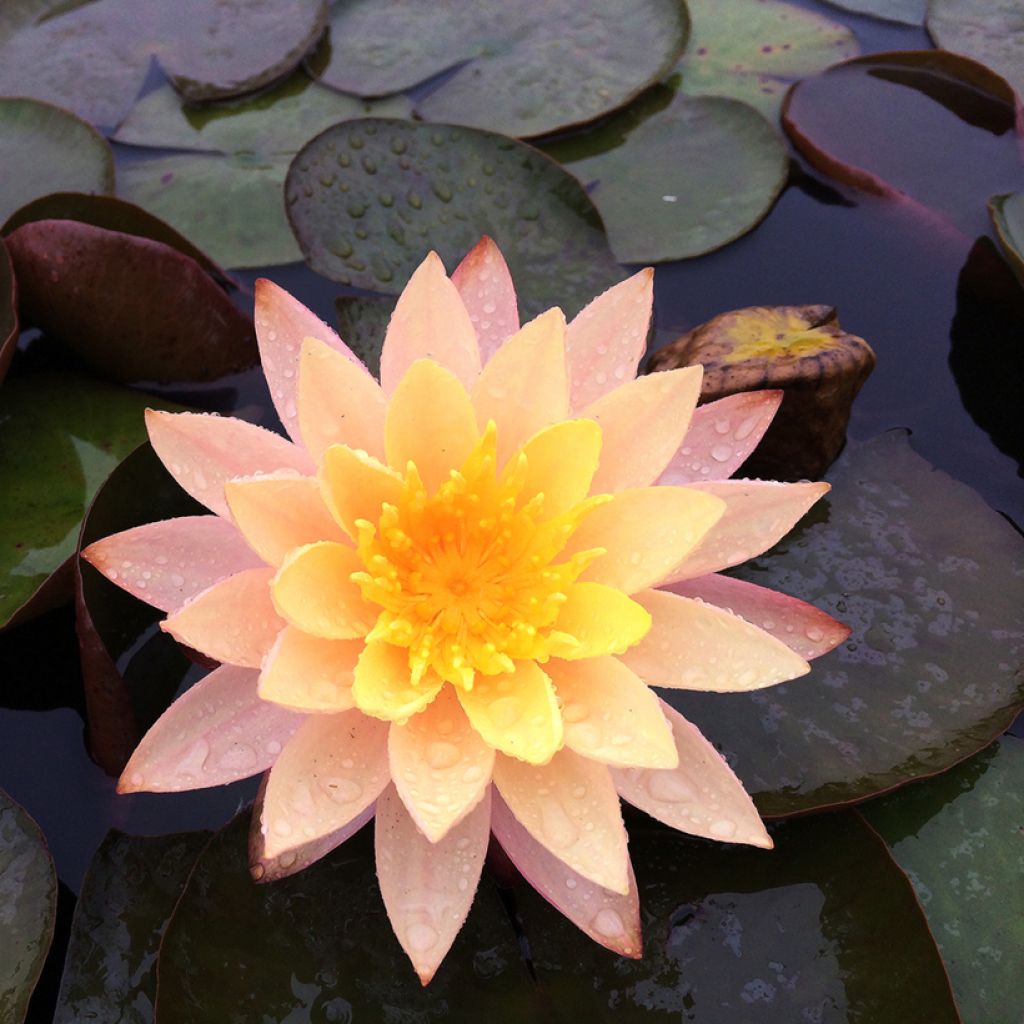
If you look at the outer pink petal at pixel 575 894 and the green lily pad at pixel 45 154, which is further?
A: the green lily pad at pixel 45 154

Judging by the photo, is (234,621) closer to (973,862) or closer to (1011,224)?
(973,862)

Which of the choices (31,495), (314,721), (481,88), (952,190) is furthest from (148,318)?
(952,190)

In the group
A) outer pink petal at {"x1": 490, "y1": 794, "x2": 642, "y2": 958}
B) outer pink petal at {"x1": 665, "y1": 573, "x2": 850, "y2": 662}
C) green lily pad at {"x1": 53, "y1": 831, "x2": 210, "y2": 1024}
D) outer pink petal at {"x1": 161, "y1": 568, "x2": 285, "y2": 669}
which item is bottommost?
green lily pad at {"x1": 53, "y1": 831, "x2": 210, "y2": 1024}

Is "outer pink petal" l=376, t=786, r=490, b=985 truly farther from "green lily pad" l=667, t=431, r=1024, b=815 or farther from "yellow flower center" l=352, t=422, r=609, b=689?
"green lily pad" l=667, t=431, r=1024, b=815

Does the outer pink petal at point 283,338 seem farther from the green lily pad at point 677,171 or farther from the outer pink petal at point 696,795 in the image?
the green lily pad at point 677,171

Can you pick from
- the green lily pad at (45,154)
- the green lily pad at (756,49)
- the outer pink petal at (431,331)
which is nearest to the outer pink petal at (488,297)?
the outer pink petal at (431,331)

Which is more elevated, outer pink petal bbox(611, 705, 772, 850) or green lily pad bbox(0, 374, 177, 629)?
outer pink petal bbox(611, 705, 772, 850)

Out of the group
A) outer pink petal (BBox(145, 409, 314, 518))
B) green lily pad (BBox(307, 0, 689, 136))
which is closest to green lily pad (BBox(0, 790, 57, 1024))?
outer pink petal (BBox(145, 409, 314, 518))
